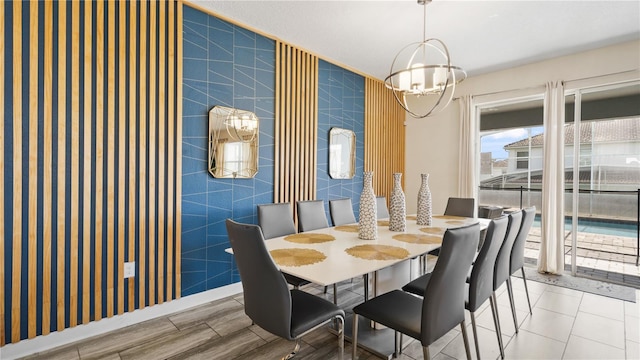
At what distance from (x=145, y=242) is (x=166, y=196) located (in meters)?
0.41

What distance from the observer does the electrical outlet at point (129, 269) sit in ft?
7.89

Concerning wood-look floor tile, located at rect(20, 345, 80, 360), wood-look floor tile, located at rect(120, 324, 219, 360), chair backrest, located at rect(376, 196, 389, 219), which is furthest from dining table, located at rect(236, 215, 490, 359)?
wood-look floor tile, located at rect(20, 345, 80, 360)

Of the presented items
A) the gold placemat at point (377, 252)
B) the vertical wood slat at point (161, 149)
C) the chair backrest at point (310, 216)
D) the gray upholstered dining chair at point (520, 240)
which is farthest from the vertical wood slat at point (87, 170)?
the gray upholstered dining chair at point (520, 240)

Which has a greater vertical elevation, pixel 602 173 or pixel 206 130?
pixel 206 130

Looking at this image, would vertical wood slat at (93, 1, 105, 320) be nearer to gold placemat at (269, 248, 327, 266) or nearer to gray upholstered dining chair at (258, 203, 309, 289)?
gray upholstered dining chair at (258, 203, 309, 289)

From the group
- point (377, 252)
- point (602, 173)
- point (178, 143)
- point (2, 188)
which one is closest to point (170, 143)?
point (178, 143)

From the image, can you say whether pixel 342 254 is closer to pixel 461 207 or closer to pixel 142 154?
pixel 142 154

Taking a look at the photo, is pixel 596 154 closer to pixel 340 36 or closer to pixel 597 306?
pixel 597 306

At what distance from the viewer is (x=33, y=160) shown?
1997 mm

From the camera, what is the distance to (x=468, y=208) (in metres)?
3.55

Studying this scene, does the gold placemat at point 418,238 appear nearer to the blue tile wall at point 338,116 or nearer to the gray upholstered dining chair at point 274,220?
the gray upholstered dining chair at point 274,220

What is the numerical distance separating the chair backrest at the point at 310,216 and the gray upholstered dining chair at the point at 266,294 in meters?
1.15

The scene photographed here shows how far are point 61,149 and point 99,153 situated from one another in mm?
218

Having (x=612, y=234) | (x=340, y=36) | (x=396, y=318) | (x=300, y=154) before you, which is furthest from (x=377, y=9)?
(x=612, y=234)
